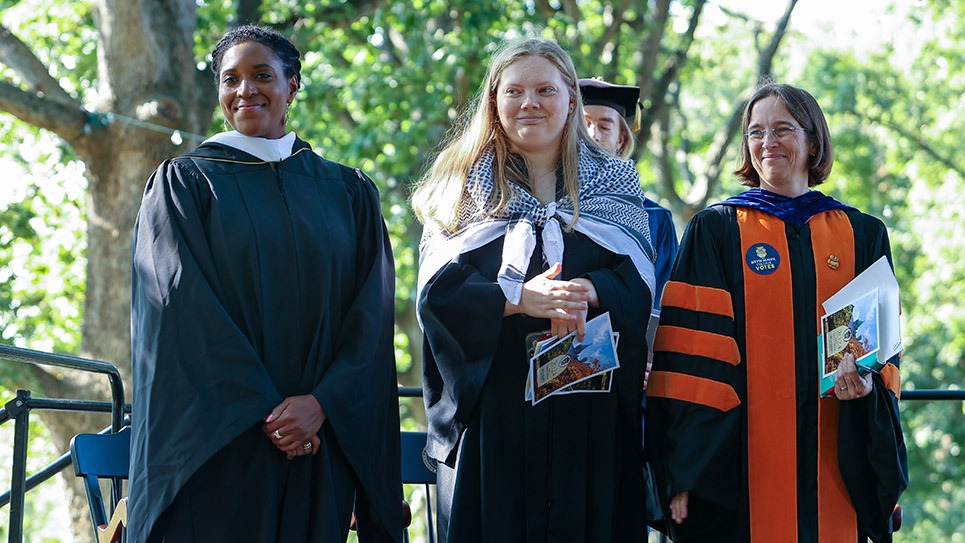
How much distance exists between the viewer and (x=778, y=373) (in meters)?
3.98

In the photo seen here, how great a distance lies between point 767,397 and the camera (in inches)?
156

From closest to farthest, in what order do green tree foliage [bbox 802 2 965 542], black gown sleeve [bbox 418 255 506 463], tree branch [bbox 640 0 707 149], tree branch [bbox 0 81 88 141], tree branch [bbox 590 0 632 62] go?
black gown sleeve [bbox 418 255 506 463]
tree branch [bbox 0 81 88 141]
tree branch [bbox 590 0 632 62]
tree branch [bbox 640 0 707 149]
green tree foliage [bbox 802 2 965 542]

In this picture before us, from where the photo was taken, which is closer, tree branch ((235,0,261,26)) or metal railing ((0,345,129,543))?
metal railing ((0,345,129,543))

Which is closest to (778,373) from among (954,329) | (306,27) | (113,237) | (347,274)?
(347,274)

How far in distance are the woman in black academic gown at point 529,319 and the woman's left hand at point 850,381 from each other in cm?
64

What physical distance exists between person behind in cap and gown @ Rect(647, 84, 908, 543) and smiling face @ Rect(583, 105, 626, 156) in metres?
1.25

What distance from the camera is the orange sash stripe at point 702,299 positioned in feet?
13.2

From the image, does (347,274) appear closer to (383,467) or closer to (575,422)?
(383,467)

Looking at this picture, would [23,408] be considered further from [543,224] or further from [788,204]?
[788,204]

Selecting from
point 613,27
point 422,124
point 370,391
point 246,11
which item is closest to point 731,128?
point 613,27

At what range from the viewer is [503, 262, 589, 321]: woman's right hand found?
12.2 ft

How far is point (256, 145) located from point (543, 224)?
1.00 metres

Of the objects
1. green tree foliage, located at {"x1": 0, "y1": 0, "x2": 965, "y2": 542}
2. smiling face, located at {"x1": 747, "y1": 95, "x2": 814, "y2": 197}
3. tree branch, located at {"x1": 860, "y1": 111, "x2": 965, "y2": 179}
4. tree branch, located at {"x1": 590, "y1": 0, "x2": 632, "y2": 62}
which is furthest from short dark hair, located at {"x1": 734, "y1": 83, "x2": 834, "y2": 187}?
tree branch, located at {"x1": 860, "y1": 111, "x2": 965, "y2": 179}

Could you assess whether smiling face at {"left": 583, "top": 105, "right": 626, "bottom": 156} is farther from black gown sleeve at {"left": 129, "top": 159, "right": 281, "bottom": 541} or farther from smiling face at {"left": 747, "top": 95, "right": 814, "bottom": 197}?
black gown sleeve at {"left": 129, "top": 159, "right": 281, "bottom": 541}
